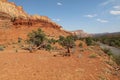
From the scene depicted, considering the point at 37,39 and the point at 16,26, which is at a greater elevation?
the point at 16,26

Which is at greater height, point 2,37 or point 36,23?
point 36,23

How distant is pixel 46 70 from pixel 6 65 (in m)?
2.51

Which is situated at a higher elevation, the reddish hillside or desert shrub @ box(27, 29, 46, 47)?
the reddish hillside

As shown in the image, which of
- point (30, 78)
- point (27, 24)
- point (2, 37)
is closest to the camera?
point (30, 78)

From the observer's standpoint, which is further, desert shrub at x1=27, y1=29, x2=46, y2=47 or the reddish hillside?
the reddish hillside

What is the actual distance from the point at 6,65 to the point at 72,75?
157 inches

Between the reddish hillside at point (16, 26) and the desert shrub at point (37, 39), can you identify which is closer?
the desert shrub at point (37, 39)

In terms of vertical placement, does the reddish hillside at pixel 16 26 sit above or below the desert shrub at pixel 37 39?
above

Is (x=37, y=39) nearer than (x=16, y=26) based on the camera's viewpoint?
Yes

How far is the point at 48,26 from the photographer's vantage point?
5834cm

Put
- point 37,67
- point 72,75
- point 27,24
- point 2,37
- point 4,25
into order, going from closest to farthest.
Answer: point 72,75, point 37,67, point 2,37, point 4,25, point 27,24

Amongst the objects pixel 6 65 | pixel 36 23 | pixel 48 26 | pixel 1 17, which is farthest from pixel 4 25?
pixel 6 65

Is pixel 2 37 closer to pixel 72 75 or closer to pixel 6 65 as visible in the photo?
pixel 6 65

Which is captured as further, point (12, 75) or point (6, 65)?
point (6, 65)
